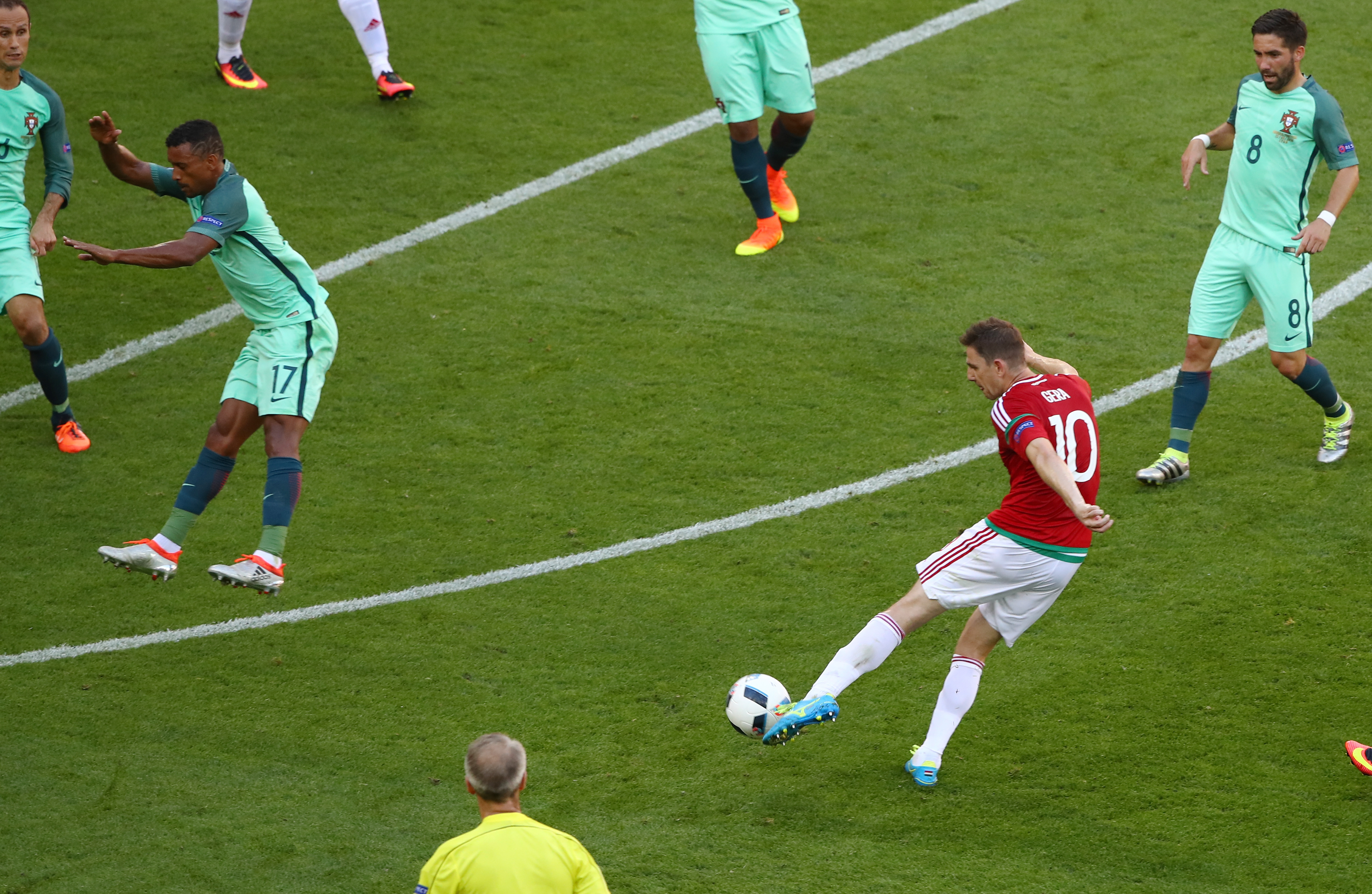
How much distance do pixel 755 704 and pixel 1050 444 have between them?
4.68ft

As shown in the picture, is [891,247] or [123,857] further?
[891,247]

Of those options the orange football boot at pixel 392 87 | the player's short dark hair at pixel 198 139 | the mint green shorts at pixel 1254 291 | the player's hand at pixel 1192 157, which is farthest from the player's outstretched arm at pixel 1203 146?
the orange football boot at pixel 392 87

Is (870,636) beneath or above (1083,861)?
above

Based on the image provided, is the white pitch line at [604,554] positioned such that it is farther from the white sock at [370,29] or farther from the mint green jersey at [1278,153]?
the white sock at [370,29]

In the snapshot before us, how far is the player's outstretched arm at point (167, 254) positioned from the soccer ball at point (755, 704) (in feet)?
8.89

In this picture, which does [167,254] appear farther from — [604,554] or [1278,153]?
[1278,153]

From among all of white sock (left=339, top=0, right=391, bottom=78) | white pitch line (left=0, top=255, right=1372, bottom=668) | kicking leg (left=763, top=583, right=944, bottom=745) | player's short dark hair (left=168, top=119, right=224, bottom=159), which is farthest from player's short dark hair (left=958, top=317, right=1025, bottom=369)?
white sock (left=339, top=0, right=391, bottom=78)

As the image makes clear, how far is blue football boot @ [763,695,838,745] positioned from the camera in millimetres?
5559

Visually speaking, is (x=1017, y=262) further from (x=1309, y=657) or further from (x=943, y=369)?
(x=1309, y=657)

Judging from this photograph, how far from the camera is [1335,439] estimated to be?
8.06 meters

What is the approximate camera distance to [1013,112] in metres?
12.1

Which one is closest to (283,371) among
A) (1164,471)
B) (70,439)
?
(70,439)

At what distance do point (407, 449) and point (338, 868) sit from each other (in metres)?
3.38

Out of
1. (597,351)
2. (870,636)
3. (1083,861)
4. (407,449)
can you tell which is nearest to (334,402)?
(407,449)
